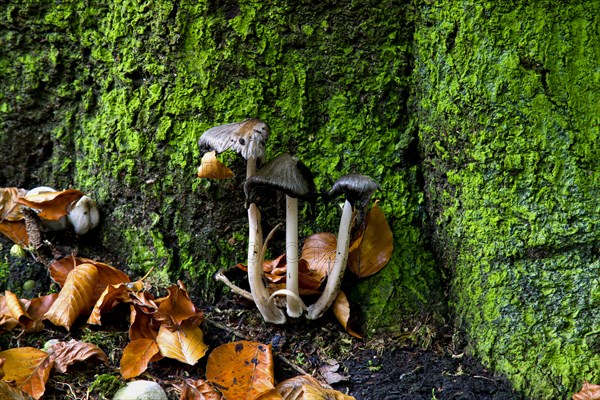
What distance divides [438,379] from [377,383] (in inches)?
9.6

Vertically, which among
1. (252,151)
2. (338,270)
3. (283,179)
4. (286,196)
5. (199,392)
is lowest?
(199,392)

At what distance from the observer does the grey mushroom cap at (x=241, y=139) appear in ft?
7.41

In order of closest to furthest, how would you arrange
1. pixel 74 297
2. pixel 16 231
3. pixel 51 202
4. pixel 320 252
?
pixel 74 297
pixel 320 252
pixel 51 202
pixel 16 231

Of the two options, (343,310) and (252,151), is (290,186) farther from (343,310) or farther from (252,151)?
(343,310)

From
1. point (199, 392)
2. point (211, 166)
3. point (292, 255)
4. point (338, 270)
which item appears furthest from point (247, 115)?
point (199, 392)

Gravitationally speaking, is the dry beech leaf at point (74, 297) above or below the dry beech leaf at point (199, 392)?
above

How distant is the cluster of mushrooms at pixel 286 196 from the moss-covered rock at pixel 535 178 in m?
0.54

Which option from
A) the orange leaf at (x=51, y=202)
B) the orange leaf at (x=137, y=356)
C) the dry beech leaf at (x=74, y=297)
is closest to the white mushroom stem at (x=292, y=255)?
the orange leaf at (x=137, y=356)

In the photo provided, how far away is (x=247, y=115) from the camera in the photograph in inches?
108

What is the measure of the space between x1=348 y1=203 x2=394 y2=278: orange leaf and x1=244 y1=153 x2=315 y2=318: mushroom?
12.1 inches

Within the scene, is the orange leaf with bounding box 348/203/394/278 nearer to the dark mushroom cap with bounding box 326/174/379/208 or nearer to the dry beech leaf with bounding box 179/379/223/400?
the dark mushroom cap with bounding box 326/174/379/208

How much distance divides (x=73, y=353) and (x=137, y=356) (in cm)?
25

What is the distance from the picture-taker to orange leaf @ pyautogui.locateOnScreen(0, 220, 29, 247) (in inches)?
116

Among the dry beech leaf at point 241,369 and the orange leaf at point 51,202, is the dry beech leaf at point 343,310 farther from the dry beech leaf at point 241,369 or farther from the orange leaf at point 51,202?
the orange leaf at point 51,202
